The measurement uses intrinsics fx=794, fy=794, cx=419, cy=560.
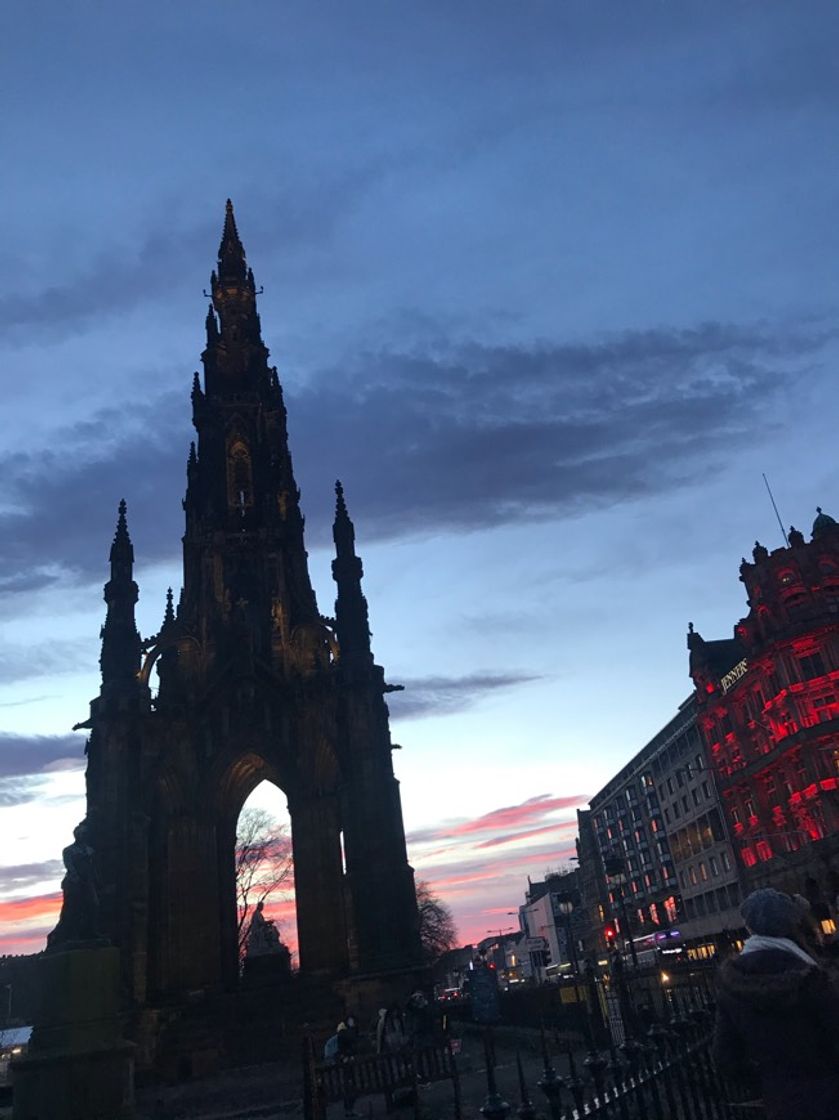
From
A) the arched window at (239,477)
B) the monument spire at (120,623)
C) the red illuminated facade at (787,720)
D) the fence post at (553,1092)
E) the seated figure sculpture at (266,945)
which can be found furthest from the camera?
the red illuminated facade at (787,720)

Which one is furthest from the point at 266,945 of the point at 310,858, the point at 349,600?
the point at 349,600

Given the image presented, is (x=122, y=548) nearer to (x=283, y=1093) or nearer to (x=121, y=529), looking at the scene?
(x=121, y=529)

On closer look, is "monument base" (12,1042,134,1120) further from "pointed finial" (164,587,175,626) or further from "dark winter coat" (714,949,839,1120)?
"pointed finial" (164,587,175,626)

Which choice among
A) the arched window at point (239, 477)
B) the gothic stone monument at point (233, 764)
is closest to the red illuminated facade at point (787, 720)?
the gothic stone monument at point (233, 764)

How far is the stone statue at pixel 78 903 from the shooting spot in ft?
44.0

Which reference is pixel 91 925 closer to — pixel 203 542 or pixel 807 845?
pixel 203 542

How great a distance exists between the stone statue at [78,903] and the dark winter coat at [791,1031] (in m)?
11.9

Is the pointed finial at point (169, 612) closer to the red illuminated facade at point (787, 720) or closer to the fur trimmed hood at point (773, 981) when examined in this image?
the fur trimmed hood at point (773, 981)

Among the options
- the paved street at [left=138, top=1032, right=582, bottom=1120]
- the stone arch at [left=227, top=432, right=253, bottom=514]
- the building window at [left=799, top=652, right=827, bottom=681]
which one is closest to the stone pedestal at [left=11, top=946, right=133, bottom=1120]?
the paved street at [left=138, top=1032, right=582, bottom=1120]

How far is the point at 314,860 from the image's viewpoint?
30.0 m

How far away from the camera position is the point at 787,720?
165ft

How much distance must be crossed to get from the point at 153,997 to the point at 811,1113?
2785cm

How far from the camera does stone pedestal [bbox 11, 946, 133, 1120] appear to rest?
1123 centimetres

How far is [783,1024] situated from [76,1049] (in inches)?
446
